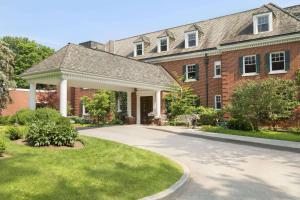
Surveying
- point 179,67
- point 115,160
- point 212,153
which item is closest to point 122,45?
point 179,67

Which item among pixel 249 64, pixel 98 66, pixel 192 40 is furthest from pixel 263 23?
pixel 98 66

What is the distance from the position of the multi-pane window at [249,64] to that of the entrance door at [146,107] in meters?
9.10

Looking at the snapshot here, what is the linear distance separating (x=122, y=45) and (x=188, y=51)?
12206 millimetres

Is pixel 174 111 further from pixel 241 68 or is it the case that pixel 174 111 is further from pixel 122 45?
pixel 122 45

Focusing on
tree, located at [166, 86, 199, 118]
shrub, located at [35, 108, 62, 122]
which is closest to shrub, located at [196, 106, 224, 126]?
tree, located at [166, 86, 199, 118]

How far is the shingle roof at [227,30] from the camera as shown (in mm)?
23453

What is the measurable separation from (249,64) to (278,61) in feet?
7.14

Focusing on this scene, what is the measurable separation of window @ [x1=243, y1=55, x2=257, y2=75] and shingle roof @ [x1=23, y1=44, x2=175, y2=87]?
660 centimetres

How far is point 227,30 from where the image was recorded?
92.5 feet

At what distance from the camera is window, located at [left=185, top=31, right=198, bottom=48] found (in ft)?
95.6

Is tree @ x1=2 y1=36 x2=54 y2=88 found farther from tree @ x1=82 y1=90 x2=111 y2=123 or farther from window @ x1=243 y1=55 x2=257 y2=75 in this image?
window @ x1=243 y1=55 x2=257 y2=75

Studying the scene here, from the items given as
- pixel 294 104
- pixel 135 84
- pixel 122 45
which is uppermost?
pixel 122 45

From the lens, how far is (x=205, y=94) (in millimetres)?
27344

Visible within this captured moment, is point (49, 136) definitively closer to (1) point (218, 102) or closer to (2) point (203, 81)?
(1) point (218, 102)
